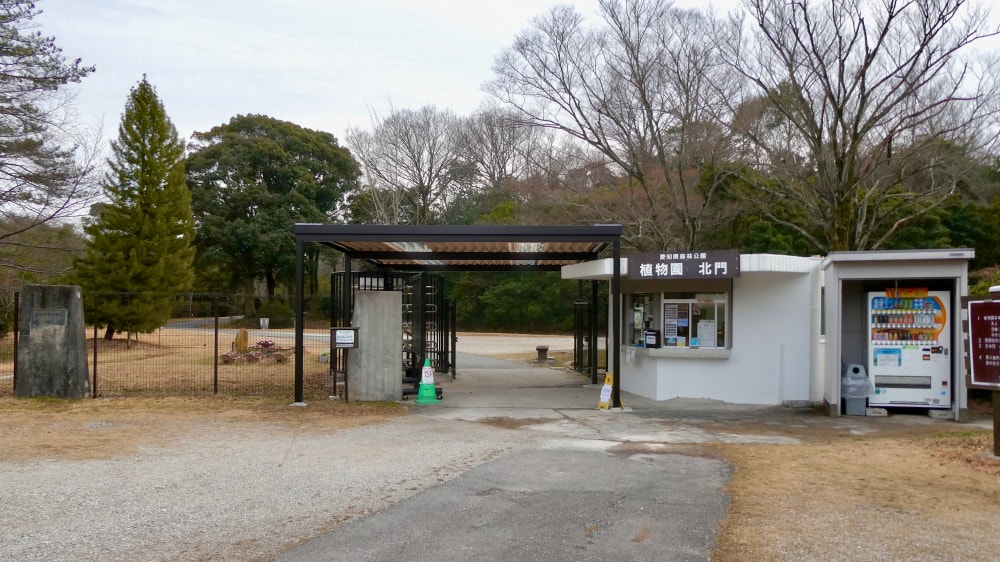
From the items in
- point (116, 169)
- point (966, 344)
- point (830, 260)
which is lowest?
point (966, 344)

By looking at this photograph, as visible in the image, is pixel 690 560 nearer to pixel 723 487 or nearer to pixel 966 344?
pixel 723 487

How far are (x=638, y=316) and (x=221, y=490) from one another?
395 inches

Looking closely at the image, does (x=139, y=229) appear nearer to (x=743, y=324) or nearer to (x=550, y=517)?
(x=743, y=324)

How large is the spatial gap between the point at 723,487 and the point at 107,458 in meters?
6.78

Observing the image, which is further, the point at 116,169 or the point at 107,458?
the point at 116,169

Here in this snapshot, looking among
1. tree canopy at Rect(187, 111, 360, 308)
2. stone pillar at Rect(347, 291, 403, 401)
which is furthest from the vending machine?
tree canopy at Rect(187, 111, 360, 308)

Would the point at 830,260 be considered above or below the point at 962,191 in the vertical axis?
below

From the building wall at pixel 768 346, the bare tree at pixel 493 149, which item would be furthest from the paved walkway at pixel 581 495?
the bare tree at pixel 493 149

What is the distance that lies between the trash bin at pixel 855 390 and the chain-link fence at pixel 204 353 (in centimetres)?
960

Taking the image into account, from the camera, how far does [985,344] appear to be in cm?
902

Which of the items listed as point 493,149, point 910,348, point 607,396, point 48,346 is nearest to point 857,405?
point 910,348

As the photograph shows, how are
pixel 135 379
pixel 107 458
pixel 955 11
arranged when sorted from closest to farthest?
pixel 107 458
pixel 135 379
pixel 955 11

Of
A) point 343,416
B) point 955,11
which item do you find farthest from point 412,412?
point 955,11

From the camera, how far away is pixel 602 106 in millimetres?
25688
